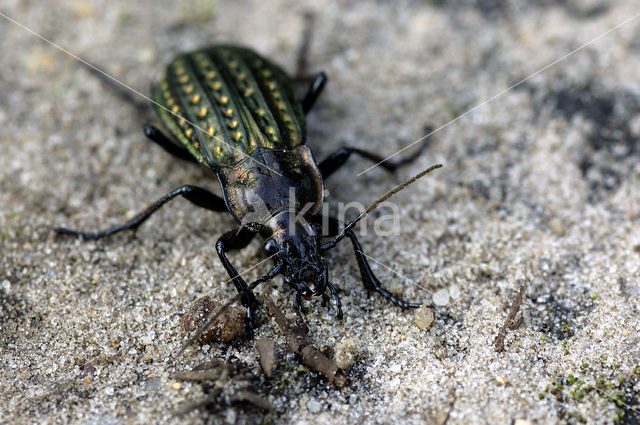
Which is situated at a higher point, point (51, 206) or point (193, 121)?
point (193, 121)

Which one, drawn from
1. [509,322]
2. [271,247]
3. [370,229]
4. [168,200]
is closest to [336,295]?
[271,247]

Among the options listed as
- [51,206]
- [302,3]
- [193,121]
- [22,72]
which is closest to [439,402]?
[193,121]

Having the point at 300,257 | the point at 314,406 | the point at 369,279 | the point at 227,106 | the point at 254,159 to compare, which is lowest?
the point at 314,406

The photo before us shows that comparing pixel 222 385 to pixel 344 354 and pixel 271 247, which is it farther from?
pixel 271 247

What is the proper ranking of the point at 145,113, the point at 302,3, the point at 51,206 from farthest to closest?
the point at 302,3 → the point at 145,113 → the point at 51,206

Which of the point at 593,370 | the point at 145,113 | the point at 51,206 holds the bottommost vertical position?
the point at 593,370

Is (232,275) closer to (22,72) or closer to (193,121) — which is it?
(193,121)
